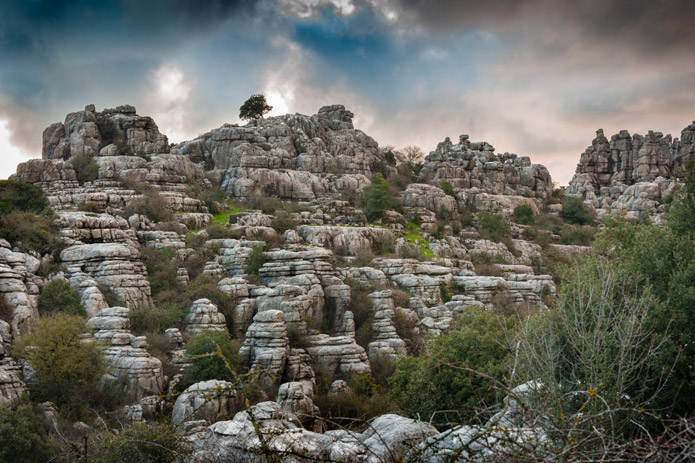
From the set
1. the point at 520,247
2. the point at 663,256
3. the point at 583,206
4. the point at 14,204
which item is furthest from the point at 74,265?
the point at 583,206

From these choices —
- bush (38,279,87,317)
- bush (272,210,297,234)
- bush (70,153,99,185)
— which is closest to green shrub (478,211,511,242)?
bush (272,210,297,234)

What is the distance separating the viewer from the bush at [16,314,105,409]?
1934cm

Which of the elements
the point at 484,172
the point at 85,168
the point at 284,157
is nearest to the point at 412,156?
the point at 484,172

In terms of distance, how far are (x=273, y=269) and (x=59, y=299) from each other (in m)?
11.8

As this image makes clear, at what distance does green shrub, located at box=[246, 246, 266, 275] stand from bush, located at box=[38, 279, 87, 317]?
34.0 feet

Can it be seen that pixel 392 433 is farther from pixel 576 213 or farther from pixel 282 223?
pixel 576 213

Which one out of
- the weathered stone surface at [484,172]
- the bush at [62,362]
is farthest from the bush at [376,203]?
the bush at [62,362]

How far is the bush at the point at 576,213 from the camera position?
65.7m

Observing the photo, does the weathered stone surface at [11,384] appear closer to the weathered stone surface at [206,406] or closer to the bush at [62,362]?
the bush at [62,362]

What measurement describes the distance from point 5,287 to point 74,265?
5.73m

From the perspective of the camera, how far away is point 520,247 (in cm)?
5266

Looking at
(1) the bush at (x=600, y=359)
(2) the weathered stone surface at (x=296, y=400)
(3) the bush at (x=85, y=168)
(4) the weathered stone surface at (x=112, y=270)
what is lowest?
(2) the weathered stone surface at (x=296, y=400)

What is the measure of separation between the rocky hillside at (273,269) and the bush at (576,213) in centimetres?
21

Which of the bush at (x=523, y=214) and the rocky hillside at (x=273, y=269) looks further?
the bush at (x=523, y=214)
